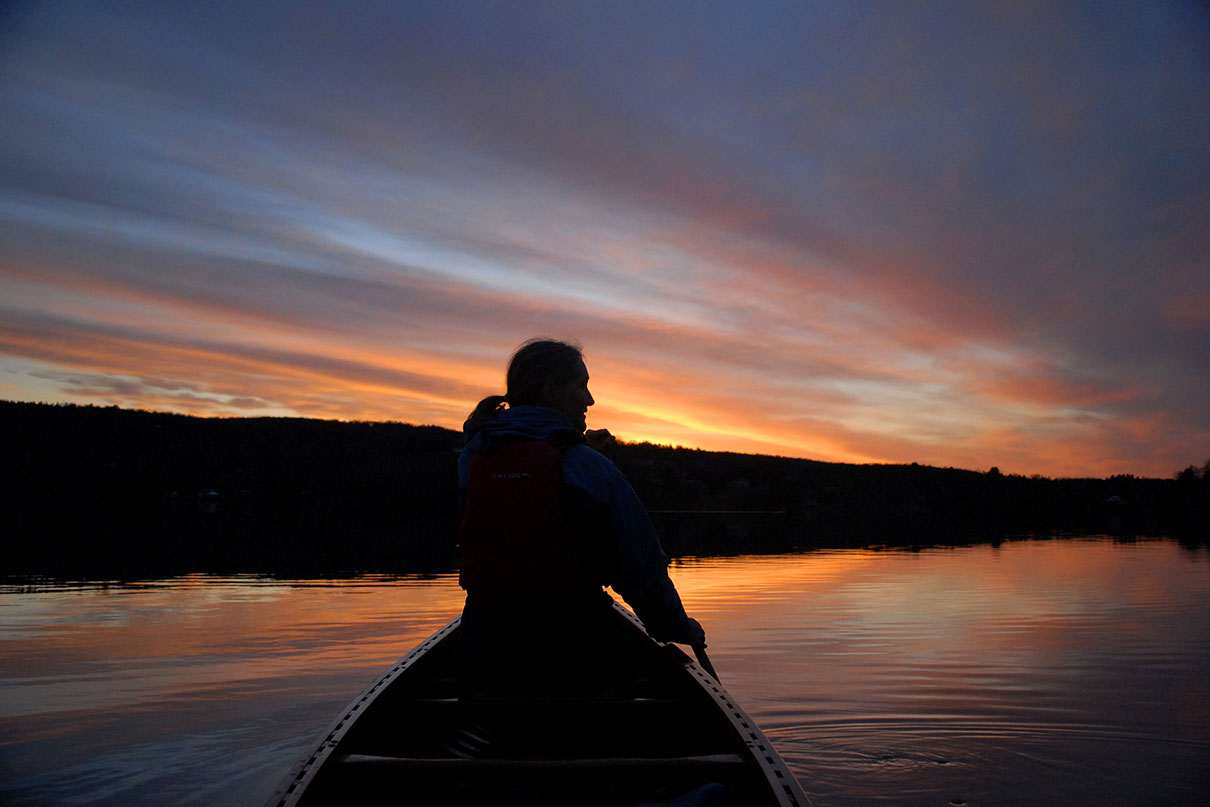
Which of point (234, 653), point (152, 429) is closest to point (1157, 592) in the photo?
point (234, 653)

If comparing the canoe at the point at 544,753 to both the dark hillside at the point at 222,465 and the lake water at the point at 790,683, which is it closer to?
the lake water at the point at 790,683

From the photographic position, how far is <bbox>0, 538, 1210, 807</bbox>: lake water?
4.75m

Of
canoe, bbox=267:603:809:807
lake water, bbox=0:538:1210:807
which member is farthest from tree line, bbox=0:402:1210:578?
canoe, bbox=267:603:809:807

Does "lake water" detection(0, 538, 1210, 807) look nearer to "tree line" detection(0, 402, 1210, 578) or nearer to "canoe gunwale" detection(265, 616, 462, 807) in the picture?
"canoe gunwale" detection(265, 616, 462, 807)

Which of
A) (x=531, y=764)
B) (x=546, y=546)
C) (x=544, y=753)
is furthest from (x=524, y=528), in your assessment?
(x=544, y=753)

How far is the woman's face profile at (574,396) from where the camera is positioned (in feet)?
9.76

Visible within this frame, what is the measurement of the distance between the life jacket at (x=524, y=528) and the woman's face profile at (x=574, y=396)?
0.88ft

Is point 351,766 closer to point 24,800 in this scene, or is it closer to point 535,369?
point 535,369

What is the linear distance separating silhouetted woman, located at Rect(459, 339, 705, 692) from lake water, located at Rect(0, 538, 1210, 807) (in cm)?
226

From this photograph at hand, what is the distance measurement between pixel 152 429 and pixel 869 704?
85713mm

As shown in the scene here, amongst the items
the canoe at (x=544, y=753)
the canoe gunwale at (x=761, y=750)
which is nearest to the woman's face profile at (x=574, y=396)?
the canoe at (x=544, y=753)

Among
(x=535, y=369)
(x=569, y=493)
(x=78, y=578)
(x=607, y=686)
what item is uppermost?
(x=535, y=369)

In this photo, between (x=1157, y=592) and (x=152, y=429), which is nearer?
(x=1157, y=592)

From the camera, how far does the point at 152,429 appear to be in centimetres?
7906
